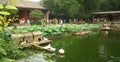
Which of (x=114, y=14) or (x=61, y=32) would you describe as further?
(x=114, y=14)

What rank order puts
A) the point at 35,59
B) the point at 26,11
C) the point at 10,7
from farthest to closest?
1. the point at 26,11
2. the point at 35,59
3. the point at 10,7

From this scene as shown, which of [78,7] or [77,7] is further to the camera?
[78,7]

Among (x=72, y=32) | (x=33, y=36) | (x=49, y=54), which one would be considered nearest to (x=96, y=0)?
(x=72, y=32)

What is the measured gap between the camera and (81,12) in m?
43.9

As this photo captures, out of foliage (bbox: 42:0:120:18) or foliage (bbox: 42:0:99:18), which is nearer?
foliage (bbox: 42:0:99:18)

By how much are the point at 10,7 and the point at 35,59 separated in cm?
905

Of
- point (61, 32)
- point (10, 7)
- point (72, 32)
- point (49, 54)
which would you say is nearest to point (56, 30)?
point (61, 32)

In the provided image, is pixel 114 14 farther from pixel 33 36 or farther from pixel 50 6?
pixel 33 36

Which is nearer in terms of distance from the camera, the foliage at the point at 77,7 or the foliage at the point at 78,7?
the foliage at the point at 77,7

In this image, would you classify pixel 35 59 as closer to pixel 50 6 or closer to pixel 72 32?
pixel 72 32

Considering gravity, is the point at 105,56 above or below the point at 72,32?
above

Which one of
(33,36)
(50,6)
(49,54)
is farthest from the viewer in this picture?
(50,6)

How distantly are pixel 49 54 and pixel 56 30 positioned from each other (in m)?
10.3

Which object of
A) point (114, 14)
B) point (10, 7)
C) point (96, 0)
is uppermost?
point (10, 7)
